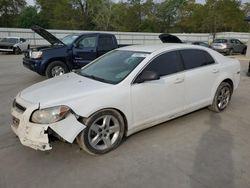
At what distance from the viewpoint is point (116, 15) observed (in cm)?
5506

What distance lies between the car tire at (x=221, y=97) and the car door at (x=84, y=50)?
5269 millimetres

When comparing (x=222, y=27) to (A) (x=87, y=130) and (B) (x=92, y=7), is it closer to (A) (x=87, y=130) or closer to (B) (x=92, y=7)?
(B) (x=92, y=7)

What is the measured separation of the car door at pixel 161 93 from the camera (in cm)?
408

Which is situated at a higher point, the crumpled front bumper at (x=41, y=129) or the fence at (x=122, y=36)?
the fence at (x=122, y=36)

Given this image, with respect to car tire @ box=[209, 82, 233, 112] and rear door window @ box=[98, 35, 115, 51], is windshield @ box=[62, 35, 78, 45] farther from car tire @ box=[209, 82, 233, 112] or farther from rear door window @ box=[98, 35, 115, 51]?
car tire @ box=[209, 82, 233, 112]

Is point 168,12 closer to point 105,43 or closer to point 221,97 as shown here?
point 105,43

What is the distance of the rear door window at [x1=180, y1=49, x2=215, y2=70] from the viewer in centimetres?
489

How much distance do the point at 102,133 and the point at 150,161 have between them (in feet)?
2.54

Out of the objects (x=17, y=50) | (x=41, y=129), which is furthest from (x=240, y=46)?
(x=41, y=129)

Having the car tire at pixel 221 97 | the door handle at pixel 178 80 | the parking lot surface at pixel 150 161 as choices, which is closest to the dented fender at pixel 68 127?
the parking lot surface at pixel 150 161

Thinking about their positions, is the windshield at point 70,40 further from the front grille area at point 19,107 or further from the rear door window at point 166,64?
the front grille area at point 19,107

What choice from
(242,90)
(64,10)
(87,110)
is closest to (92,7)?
(64,10)

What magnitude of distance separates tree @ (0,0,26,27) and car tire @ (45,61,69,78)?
1830 inches

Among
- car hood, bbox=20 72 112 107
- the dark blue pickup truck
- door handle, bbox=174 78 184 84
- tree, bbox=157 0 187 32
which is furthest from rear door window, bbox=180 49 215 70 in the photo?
tree, bbox=157 0 187 32
